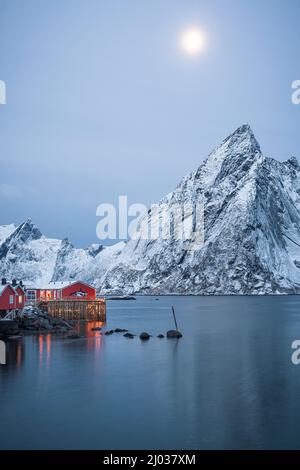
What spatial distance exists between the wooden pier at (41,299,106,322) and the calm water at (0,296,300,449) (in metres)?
23.4

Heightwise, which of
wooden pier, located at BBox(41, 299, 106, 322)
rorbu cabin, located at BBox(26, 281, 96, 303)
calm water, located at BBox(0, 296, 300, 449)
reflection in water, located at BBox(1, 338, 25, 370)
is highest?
rorbu cabin, located at BBox(26, 281, 96, 303)

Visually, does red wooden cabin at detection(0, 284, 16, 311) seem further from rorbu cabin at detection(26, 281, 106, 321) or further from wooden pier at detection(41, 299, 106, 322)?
rorbu cabin at detection(26, 281, 106, 321)

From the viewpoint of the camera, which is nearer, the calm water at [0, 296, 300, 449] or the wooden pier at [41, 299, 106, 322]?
the calm water at [0, 296, 300, 449]

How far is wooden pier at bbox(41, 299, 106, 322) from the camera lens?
77.4 meters

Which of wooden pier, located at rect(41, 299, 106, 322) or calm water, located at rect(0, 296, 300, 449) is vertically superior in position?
wooden pier, located at rect(41, 299, 106, 322)

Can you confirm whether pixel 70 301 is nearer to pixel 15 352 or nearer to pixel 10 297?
pixel 10 297

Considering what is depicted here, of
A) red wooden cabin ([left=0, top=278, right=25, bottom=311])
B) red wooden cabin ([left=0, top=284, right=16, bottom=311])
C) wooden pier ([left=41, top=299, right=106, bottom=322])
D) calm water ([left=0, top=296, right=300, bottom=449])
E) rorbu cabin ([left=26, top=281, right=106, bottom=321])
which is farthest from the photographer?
rorbu cabin ([left=26, top=281, right=106, bottom=321])

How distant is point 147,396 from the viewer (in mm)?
29969

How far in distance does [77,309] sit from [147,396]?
51367 millimetres

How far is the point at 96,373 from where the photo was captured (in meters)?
37.1

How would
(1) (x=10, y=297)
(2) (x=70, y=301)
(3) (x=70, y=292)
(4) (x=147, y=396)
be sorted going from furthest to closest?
(3) (x=70, y=292), (2) (x=70, y=301), (1) (x=10, y=297), (4) (x=147, y=396)

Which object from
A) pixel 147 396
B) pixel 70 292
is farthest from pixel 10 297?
pixel 147 396

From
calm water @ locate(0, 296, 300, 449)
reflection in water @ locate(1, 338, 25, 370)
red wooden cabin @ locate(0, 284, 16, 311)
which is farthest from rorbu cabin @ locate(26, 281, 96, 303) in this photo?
calm water @ locate(0, 296, 300, 449)

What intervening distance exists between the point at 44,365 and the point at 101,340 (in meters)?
Result: 17.0
